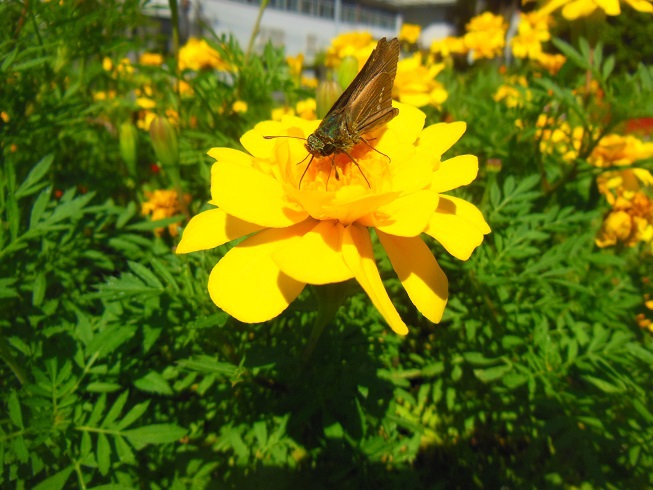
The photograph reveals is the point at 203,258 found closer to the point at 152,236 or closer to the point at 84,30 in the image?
the point at 152,236

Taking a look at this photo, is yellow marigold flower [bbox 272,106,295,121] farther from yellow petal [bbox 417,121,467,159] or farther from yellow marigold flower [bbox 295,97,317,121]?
yellow petal [bbox 417,121,467,159]

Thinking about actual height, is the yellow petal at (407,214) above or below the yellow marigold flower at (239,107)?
above

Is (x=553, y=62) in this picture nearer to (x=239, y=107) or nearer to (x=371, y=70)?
(x=239, y=107)

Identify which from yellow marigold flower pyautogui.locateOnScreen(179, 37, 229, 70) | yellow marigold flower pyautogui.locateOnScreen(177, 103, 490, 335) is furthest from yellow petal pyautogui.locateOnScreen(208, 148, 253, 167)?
yellow marigold flower pyautogui.locateOnScreen(179, 37, 229, 70)

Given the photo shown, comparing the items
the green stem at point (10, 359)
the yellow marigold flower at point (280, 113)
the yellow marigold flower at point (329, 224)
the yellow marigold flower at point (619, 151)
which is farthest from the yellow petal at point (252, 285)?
the yellow marigold flower at point (619, 151)

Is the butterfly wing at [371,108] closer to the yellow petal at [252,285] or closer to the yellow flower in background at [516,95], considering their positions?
the yellow petal at [252,285]

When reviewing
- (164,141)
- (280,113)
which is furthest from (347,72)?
(164,141)
